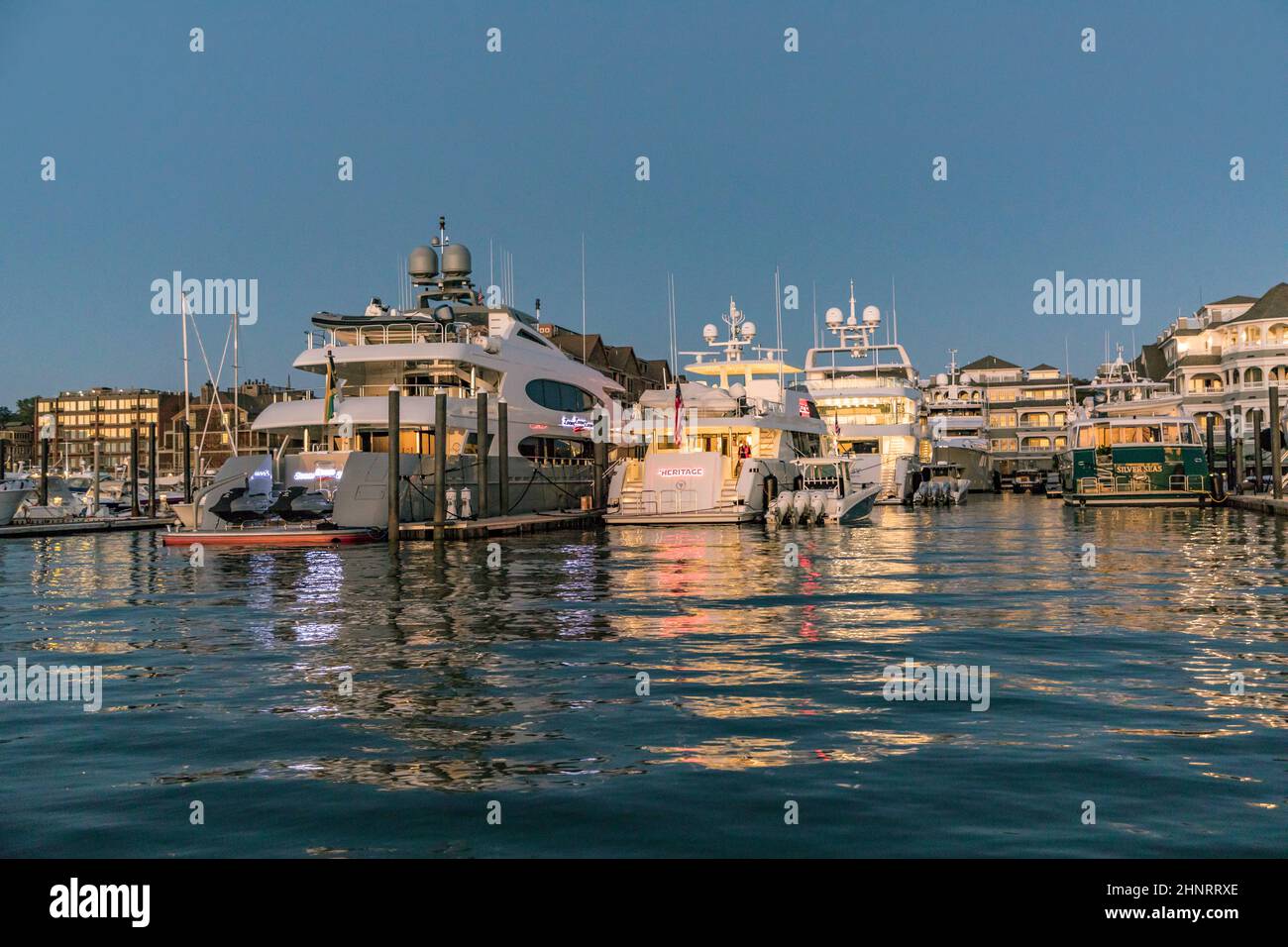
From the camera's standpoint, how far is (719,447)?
37469mm

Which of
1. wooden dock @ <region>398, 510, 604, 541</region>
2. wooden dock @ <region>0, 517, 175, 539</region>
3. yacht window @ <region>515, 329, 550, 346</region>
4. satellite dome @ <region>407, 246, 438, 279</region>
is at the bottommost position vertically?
wooden dock @ <region>0, 517, 175, 539</region>

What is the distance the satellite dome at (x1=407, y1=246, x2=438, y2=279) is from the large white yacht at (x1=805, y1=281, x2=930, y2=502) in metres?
20.6

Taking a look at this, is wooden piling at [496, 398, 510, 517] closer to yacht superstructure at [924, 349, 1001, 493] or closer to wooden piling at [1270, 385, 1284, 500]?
wooden piling at [1270, 385, 1284, 500]

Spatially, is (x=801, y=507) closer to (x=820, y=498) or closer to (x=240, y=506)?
(x=820, y=498)

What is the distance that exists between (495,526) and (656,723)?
912 inches

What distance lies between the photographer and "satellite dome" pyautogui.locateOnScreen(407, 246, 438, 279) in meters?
44.4

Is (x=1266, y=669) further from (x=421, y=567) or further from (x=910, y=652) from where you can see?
(x=421, y=567)

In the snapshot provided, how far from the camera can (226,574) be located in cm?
2130

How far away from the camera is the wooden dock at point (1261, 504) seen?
3527 centimetres

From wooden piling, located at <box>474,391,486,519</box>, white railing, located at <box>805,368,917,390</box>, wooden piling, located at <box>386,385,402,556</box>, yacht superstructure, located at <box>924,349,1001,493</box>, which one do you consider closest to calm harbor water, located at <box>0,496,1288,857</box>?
wooden piling, located at <box>386,385,402,556</box>

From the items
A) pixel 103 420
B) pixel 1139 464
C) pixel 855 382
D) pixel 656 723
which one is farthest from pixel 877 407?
pixel 103 420
